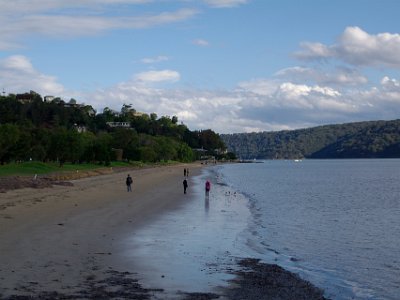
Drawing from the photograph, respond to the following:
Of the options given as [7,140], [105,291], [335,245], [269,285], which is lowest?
[335,245]

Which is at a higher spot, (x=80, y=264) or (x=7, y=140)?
(x=7, y=140)

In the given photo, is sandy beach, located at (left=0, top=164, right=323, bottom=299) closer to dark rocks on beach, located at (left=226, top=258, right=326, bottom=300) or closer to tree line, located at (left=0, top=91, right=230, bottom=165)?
dark rocks on beach, located at (left=226, top=258, right=326, bottom=300)

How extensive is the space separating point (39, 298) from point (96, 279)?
213 cm

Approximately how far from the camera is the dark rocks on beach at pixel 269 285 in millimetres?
11589

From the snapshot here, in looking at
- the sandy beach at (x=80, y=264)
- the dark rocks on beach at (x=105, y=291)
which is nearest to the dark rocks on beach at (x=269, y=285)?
the sandy beach at (x=80, y=264)

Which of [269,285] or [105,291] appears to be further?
[269,285]

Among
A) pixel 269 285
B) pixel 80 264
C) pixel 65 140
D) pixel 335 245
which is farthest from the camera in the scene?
pixel 65 140

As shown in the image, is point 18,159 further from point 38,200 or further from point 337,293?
point 337,293

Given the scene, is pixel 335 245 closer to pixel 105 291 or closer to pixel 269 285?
pixel 269 285

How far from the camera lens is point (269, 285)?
41.4 ft

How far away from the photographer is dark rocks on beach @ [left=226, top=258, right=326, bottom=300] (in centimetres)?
1159

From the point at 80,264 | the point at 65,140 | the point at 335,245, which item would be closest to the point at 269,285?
the point at 80,264

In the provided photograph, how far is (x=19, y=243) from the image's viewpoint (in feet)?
52.0

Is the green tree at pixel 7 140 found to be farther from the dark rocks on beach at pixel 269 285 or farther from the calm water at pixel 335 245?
the dark rocks on beach at pixel 269 285
